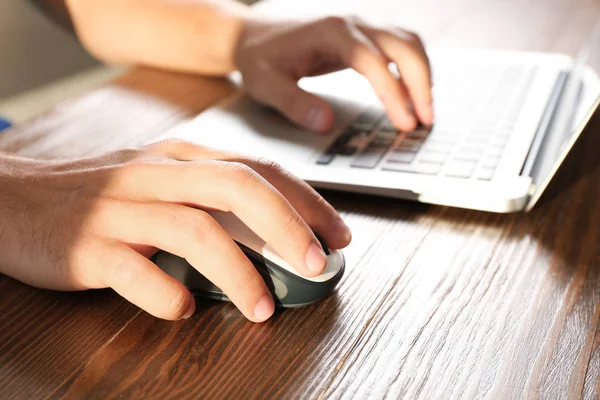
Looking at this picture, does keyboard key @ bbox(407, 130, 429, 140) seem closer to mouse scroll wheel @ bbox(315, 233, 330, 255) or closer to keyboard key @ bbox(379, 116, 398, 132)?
keyboard key @ bbox(379, 116, 398, 132)

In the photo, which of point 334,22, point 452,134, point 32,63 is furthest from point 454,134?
point 32,63

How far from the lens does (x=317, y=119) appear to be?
0.73m

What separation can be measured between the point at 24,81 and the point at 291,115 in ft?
5.61

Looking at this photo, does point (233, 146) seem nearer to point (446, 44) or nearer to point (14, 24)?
point (446, 44)

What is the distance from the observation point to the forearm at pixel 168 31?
906 millimetres

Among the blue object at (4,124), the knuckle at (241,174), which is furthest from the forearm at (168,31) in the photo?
the knuckle at (241,174)

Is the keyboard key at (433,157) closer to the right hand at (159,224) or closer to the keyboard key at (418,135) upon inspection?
the keyboard key at (418,135)

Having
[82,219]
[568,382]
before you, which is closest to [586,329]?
[568,382]

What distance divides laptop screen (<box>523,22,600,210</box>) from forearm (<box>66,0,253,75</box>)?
43 cm

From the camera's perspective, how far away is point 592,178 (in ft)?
2.10

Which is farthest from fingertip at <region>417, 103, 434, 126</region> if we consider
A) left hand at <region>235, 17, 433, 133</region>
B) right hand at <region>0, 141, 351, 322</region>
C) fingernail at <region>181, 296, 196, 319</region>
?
fingernail at <region>181, 296, 196, 319</region>

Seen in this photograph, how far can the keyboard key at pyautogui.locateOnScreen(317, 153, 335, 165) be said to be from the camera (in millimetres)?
665

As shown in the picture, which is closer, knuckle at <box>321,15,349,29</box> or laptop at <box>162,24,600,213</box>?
laptop at <box>162,24,600,213</box>

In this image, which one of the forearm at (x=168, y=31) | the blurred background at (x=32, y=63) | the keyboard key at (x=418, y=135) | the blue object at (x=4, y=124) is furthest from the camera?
the blurred background at (x=32, y=63)
